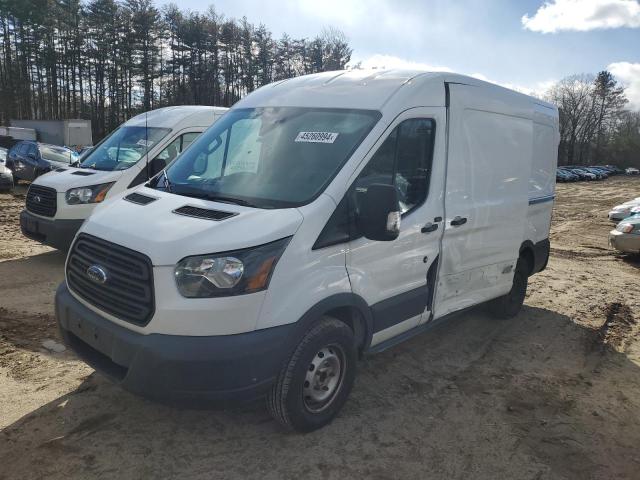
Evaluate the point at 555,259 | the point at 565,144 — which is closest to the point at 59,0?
the point at 555,259

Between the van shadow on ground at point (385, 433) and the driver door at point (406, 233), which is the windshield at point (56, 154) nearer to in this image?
the van shadow on ground at point (385, 433)

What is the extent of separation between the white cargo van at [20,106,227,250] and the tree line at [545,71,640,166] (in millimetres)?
86221

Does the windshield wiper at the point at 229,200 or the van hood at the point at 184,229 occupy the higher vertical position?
the windshield wiper at the point at 229,200

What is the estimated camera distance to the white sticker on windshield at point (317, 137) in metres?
3.60

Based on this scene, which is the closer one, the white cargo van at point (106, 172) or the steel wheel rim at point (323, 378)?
the steel wheel rim at point (323, 378)

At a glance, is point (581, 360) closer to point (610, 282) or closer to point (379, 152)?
point (379, 152)

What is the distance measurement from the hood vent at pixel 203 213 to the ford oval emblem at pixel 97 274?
575 millimetres

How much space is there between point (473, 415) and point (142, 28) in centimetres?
5181

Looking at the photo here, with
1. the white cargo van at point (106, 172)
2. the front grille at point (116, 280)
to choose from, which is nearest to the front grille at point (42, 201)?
the white cargo van at point (106, 172)

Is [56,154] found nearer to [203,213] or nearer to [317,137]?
[317,137]

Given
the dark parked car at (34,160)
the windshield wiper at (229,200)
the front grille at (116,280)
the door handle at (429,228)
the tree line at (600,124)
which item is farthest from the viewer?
the tree line at (600,124)

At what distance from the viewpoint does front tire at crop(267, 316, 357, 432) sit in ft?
10.4

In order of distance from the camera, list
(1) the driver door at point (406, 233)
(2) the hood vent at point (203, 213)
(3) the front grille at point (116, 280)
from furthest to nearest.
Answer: (1) the driver door at point (406, 233)
(2) the hood vent at point (203, 213)
(3) the front grille at point (116, 280)

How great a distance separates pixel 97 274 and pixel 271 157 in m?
1.40
